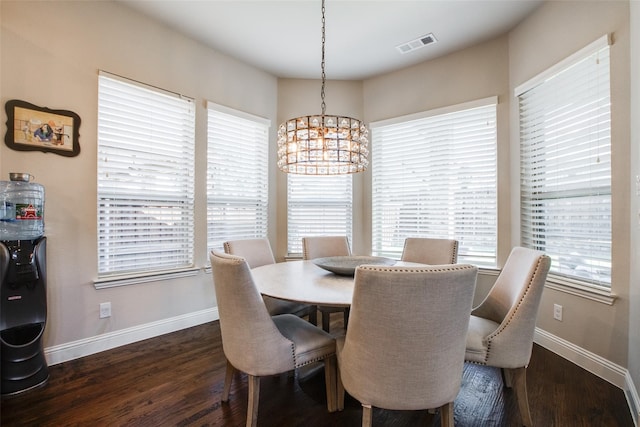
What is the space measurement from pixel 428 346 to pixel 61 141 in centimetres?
285

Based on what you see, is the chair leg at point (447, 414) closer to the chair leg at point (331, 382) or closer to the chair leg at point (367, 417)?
the chair leg at point (367, 417)

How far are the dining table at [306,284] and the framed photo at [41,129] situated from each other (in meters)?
1.77

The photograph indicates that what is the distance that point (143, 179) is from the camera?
9.31ft

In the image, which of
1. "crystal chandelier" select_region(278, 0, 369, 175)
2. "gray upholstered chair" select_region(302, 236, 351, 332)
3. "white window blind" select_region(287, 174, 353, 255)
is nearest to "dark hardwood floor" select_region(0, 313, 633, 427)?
"gray upholstered chair" select_region(302, 236, 351, 332)

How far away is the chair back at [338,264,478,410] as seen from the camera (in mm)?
1115

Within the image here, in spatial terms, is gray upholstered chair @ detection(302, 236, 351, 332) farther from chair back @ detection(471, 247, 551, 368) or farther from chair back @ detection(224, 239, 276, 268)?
chair back @ detection(471, 247, 551, 368)

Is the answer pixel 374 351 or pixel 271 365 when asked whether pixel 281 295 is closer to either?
pixel 271 365

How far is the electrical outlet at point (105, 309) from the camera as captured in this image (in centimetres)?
256

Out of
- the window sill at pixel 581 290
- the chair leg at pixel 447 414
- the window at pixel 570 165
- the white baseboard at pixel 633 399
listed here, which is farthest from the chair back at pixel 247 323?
the window at pixel 570 165

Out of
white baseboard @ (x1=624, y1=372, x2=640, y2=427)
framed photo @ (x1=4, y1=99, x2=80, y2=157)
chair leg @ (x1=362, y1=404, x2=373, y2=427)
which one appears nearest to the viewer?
chair leg @ (x1=362, y1=404, x2=373, y2=427)

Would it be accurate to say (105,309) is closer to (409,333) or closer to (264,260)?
(264,260)

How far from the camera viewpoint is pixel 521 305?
59.9 inches

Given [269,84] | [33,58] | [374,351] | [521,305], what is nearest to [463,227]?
[521,305]

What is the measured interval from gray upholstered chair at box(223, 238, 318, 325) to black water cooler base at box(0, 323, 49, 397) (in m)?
1.33
